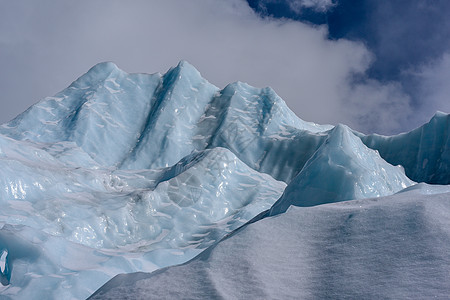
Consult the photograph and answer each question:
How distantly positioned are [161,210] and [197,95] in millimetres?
7314

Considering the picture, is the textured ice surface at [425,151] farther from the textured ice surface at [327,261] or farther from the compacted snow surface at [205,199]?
the textured ice surface at [327,261]

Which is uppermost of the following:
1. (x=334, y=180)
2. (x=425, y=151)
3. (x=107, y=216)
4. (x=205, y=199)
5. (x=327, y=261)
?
(x=425, y=151)

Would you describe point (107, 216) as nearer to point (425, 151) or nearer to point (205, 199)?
A: point (205, 199)

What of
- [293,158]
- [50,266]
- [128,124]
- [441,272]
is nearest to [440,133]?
[293,158]

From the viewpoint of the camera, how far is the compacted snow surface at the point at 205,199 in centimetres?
340

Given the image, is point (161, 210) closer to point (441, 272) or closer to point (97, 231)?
point (97, 231)

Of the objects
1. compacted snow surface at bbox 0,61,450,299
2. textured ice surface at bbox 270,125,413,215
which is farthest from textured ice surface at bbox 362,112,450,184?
textured ice surface at bbox 270,125,413,215

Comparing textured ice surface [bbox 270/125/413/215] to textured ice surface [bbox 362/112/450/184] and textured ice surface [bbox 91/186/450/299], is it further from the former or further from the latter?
textured ice surface [bbox 362/112/450/184]

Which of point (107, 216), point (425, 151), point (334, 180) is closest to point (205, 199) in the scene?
point (107, 216)

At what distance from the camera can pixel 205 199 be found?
1177 cm

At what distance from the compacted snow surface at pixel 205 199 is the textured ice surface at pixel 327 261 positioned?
13 millimetres

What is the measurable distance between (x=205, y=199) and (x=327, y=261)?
8.31m

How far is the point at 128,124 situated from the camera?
16688 mm

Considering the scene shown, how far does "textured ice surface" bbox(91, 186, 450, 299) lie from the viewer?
3156 mm
